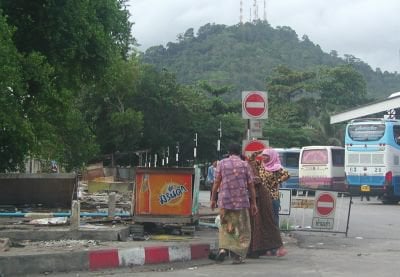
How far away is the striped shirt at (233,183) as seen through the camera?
9.65m

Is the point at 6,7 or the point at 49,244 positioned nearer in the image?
the point at 49,244

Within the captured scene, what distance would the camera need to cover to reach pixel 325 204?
14.0 metres

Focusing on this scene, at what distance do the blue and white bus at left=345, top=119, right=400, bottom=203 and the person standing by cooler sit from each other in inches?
861

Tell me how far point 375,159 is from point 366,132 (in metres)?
1.67

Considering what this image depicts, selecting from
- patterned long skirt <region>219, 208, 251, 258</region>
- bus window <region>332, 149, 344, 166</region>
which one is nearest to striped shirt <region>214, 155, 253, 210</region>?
patterned long skirt <region>219, 208, 251, 258</region>

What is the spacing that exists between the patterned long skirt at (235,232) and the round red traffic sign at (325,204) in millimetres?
4577

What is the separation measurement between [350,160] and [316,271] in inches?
954

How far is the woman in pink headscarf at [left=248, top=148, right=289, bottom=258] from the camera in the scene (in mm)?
10367

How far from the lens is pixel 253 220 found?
34.0ft

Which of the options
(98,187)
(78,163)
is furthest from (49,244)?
(78,163)

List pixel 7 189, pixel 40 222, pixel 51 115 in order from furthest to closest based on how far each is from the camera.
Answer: pixel 7 189
pixel 51 115
pixel 40 222

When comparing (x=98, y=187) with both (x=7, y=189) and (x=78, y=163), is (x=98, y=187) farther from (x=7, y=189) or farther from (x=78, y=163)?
(x=7, y=189)

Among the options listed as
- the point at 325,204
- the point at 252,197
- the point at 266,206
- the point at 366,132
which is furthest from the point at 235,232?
the point at 366,132

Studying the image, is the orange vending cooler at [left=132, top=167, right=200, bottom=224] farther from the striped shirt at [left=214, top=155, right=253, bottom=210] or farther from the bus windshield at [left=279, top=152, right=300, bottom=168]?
the bus windshield at [left=279, top=152, right=300, bottom=168]
